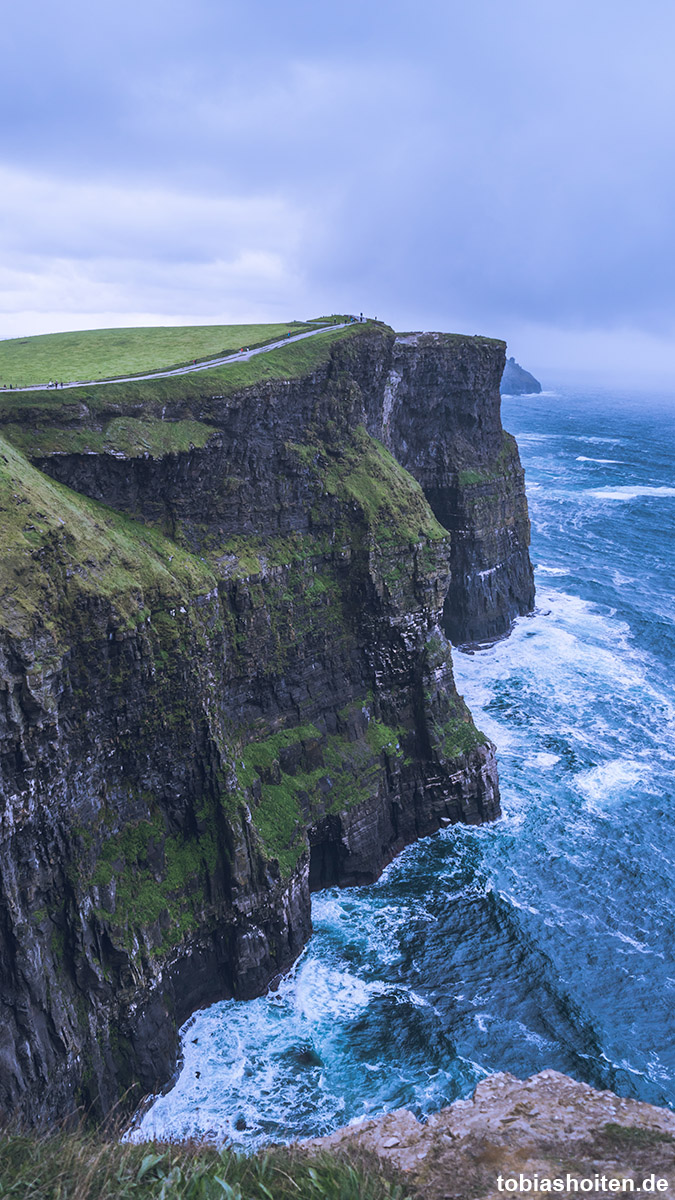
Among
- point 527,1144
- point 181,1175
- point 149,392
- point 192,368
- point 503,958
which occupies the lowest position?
point 503,958

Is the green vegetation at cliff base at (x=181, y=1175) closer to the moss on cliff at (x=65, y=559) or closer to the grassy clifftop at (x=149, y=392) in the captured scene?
the moss on cliff at (x=65, y=559)

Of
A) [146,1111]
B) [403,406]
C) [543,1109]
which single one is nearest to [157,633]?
[146,1111]

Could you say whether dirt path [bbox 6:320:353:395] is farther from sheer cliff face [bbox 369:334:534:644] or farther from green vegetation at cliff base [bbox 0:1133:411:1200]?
green vegetation at cliff base [bbox 0:1133:411:1200]

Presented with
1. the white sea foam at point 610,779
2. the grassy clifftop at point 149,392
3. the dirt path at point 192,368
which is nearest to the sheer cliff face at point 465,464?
the dirt path at point 192,368

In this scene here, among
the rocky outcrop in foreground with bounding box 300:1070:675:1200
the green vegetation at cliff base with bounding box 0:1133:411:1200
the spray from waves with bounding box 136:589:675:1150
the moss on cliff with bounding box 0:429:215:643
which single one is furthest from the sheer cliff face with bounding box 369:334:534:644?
the green vegetation at cliff base with bounding box 0:1133:411:1200

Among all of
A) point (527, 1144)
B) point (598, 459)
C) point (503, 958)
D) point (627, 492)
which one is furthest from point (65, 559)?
point (598, 459)

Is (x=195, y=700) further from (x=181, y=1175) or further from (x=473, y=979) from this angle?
(x=181, y=1175)
